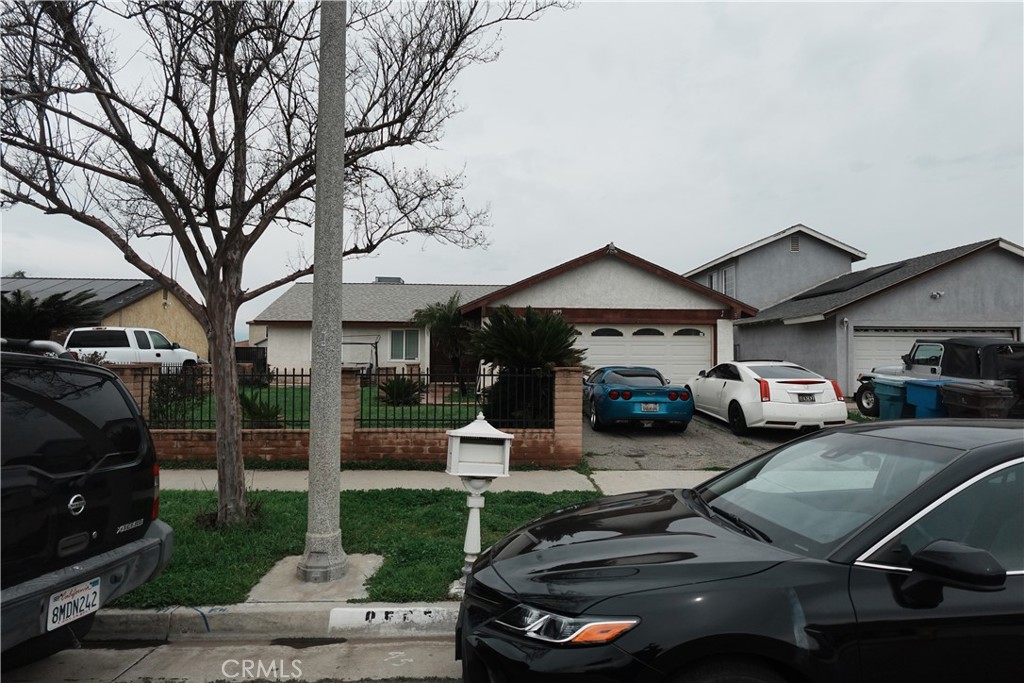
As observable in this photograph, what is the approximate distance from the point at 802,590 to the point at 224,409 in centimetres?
499

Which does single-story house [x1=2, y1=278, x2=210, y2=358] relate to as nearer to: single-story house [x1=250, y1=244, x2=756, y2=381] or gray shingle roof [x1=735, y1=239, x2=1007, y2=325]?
single-story house [x1=250, y1=244, x2=756, y2=381]

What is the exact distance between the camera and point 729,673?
223cm

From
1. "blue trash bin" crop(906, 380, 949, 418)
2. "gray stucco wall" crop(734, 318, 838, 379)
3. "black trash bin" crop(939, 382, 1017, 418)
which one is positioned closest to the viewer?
"black trash bin" crop(939, 382, 1017, 418)

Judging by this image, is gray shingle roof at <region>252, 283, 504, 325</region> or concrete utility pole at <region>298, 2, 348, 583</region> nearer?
concrete utility pole at <region>298, 2, 348, 583</region>

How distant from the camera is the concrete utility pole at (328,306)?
4.82m

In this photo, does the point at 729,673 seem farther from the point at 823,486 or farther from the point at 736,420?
the point at 736,420

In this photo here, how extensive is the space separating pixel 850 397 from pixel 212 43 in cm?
1699

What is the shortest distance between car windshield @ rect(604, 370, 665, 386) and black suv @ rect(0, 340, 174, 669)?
28.7 feet

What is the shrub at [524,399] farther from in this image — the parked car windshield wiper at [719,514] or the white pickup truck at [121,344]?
the white pickup truck at [121,344]

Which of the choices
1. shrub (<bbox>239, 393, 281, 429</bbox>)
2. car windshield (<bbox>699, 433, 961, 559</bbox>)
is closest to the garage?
shrub (<bbox>239, 393, 281, 429</bbox>)

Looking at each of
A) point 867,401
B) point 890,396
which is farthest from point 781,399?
point 867,401

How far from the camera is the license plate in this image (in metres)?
2.95

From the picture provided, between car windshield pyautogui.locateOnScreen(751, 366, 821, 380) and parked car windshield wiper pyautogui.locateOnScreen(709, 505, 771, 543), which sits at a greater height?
car windshield pyautogui.locateOnScreen(751, 366, 821, 380)

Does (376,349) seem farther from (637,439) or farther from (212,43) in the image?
(212,43)
